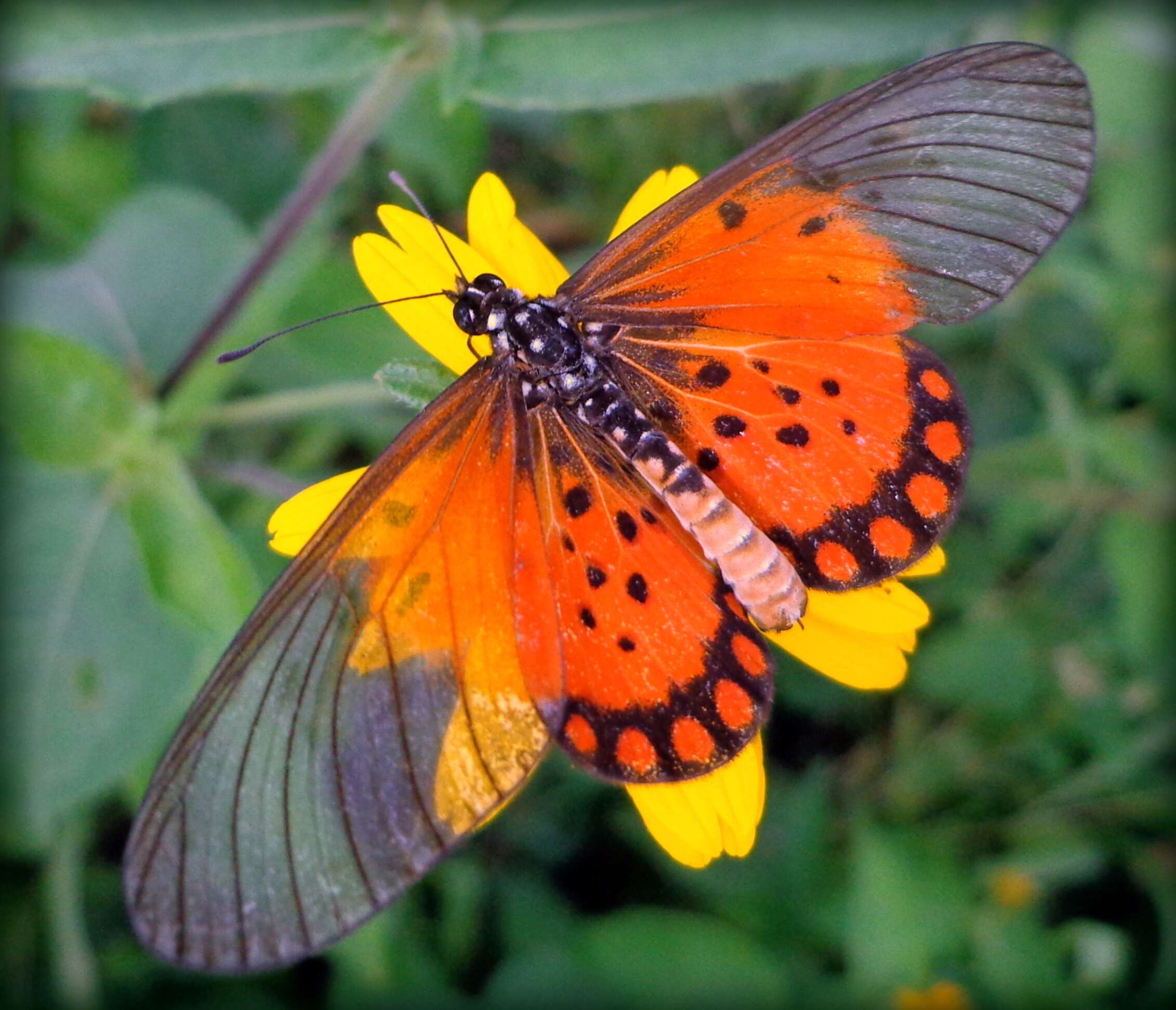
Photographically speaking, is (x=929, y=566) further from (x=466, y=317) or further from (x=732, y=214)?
(x=466, y=317)

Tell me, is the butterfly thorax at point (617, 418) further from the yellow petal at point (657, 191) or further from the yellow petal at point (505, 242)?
the yellow petal at point (657, 191)

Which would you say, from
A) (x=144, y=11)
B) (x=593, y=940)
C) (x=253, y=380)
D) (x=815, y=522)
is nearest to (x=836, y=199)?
(x=815, y=522)

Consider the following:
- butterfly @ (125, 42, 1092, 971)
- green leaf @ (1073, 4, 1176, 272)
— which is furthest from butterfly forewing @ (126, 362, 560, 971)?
green leaf @ (1073, 4, 1176, 272)

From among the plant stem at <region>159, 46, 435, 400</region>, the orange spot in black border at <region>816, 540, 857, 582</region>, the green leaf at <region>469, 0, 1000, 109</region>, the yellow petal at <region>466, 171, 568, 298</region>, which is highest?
the plant stem at <region>159, 46, 435, 400</region>

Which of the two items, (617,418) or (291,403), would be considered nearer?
(617,418)

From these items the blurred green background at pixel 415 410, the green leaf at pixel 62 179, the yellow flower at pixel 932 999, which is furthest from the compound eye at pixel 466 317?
the yellow flower at pixel 932 999

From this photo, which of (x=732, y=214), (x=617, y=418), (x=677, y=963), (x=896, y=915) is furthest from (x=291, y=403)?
(x=896, y=915)

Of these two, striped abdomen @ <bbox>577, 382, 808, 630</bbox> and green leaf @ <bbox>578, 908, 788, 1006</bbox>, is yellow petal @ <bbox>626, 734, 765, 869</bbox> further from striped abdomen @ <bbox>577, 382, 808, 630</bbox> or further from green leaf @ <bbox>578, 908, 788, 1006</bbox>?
green leaf @ <bbox>578, 908, 788, 1006</bbox>

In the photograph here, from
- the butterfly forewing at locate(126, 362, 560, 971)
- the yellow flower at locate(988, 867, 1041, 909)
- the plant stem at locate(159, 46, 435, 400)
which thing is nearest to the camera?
the butterfly forewing at locate(126, 362, 560, 971)
